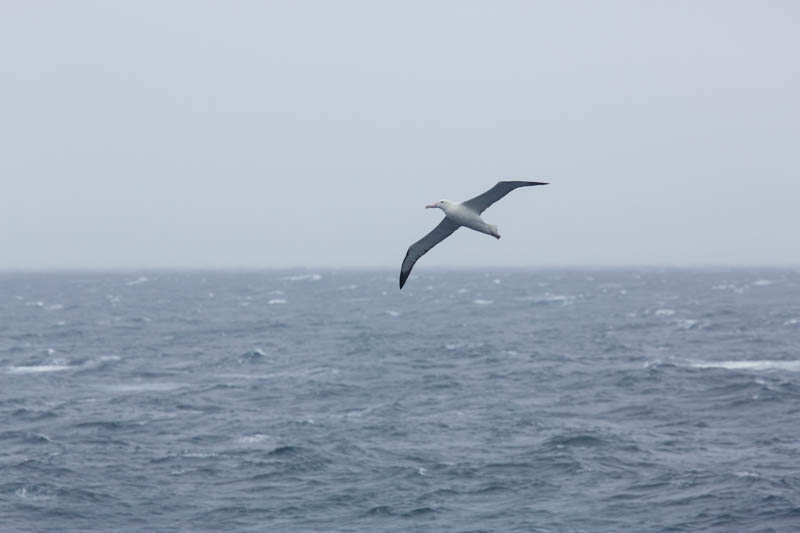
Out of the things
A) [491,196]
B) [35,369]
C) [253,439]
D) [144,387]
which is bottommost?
[253,439]

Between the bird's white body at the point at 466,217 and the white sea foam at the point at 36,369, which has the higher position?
the bird's white body at the point at 466,217

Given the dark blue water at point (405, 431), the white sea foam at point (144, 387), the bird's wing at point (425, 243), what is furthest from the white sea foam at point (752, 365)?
the bird's wing at point (425, 243)

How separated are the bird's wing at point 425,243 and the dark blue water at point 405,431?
11.8 metres

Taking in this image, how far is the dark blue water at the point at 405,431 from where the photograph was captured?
1310 inches

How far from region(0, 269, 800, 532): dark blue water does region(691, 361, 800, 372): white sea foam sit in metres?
0.28

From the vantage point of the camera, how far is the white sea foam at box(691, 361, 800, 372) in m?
63.3

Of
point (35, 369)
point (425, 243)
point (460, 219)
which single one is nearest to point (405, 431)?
point (425, 243)

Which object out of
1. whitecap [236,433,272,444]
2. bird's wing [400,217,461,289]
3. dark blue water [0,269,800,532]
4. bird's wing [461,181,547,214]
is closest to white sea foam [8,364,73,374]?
dark blue water [0,269,800,532]

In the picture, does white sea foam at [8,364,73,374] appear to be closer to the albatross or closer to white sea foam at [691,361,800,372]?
white sea foam at [691,361,800,372]

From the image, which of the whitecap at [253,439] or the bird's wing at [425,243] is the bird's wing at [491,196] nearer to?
the bird's wing at [425,243]

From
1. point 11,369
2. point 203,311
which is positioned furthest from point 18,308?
point 11,369

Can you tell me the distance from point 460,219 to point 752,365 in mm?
48853

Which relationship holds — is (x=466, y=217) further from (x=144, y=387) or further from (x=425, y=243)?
(x=144, y=387)

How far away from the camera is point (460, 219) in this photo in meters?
22.4
